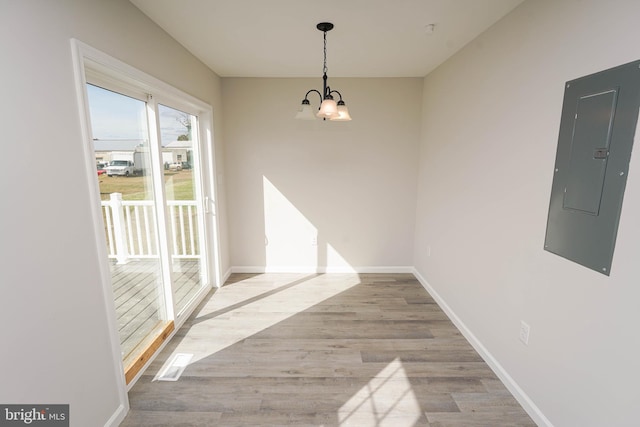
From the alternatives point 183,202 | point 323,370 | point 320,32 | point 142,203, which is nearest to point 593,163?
point 320,32

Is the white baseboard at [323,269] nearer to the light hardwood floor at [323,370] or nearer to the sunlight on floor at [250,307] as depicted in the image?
the sunlight on floor at [250,307]

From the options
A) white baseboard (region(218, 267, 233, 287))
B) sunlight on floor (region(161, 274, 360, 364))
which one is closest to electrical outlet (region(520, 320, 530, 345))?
sunlight on floor (region(161, 274, 360, 364))

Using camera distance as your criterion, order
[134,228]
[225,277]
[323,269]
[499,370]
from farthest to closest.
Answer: [323,269]
[225,277]
[134,228]
[499,370]

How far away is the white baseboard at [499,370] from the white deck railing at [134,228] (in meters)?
2.80

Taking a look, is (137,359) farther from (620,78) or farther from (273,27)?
(620,78)

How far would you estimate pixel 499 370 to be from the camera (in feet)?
7.06


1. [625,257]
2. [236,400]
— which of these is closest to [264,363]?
[236,400]

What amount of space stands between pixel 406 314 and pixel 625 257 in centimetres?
203

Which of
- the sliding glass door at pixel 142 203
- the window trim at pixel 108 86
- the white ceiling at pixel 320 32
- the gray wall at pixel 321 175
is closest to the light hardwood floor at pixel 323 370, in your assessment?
the sliding glass door at pixel 142 203

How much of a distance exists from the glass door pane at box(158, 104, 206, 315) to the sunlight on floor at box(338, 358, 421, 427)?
5.95 feet

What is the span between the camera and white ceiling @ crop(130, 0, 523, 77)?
194 centimetres

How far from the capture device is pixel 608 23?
4.48ft

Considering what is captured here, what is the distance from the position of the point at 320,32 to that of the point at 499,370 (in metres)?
2.93

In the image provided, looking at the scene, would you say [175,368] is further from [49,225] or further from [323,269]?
[323,269]
